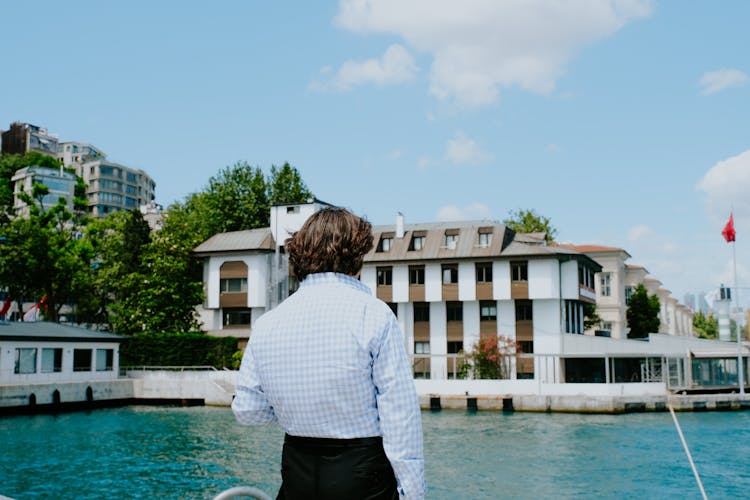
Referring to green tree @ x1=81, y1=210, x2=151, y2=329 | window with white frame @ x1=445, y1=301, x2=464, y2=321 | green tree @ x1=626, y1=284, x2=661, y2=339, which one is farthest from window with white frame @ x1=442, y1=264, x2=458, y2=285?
green tree @ x1=626, y1=284, x2=661, y2=339

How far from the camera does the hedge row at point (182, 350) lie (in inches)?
1927

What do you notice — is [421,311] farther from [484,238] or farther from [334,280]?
[334,280]

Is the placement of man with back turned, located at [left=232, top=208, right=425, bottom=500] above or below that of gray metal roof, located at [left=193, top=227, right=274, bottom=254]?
below

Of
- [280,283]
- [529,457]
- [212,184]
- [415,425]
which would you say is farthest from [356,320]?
[212,184]

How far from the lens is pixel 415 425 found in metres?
2.53

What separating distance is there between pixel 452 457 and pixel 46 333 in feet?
→ 89.7

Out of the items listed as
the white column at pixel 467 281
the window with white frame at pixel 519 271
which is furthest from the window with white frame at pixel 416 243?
the window with white frame at pixel 519 271

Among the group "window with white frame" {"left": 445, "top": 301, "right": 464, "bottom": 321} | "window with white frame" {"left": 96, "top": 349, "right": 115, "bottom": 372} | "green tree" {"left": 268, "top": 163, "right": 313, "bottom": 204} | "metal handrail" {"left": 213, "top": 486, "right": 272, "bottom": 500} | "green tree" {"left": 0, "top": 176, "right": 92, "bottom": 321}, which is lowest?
"window with white frame" {"left": 96, "top": 349, "right": 115, "bottom": 372}

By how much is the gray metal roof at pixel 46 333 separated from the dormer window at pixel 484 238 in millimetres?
24124

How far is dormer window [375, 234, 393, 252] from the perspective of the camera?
53.2m

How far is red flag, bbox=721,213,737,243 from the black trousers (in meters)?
46.7

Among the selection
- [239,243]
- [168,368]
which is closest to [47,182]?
[239,243]

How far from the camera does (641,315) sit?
7306 centimetres

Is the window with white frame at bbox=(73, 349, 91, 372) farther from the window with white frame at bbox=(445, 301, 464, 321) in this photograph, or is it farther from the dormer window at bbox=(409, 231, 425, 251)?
the window with white frame at bbox=(445, 301, 464, 321)
